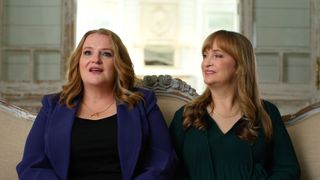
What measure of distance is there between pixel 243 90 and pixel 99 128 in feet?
1.98

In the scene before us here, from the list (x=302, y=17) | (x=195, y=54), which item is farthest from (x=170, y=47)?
(x=302, y=17)

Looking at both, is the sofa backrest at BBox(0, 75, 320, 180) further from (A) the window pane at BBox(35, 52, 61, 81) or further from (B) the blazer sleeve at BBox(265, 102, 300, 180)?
(A) the window pane at BBox(35, 52, 61, 81)

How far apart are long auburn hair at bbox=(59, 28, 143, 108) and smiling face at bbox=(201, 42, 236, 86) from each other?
1.00ft

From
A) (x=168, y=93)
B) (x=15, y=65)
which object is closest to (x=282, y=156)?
(x=168, y=93)

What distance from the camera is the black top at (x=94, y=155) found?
1.84 meters

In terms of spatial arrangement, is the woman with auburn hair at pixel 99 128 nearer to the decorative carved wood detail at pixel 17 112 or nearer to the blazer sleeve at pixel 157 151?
the blazer sleeve at pixel 157 151

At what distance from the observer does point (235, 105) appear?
195cm

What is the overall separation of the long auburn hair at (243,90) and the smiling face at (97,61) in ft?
1.22

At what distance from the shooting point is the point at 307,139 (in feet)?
6.71

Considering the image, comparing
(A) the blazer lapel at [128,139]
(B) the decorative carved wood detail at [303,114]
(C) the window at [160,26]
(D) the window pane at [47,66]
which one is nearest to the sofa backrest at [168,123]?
(B) the decorative carved wood detail at [303,114]

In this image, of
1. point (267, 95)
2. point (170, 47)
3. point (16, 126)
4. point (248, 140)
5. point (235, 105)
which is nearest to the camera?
point (248, 140)

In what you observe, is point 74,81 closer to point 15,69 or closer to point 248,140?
point 248,140

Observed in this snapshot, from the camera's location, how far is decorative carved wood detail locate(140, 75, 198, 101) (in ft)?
7.06

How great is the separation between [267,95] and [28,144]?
2432 mm
